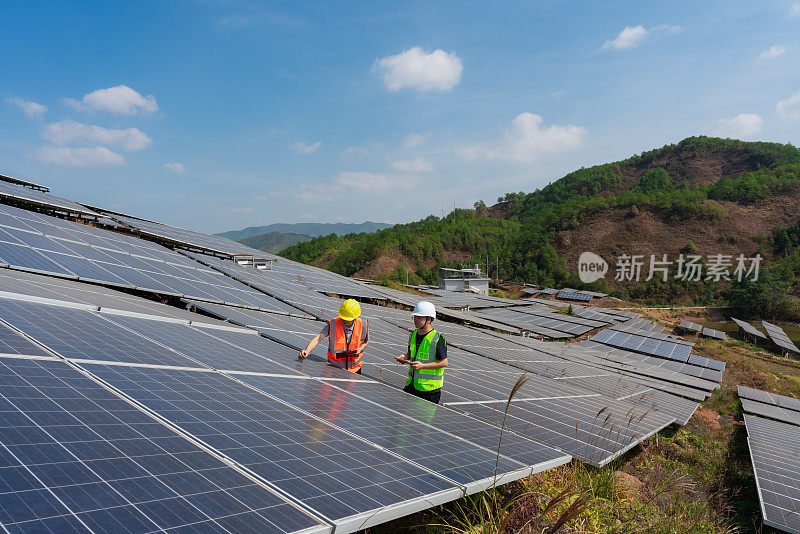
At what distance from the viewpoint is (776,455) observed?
10000 mm

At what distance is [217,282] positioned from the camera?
1348 cm

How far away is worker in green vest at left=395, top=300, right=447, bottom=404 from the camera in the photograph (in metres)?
6.64

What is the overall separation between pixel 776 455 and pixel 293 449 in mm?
12603

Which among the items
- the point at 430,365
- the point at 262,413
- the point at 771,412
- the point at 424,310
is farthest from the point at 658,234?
the point at 262,413

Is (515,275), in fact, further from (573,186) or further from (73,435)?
(73,435)

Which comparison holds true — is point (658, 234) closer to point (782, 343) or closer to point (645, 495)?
point (782, 343)

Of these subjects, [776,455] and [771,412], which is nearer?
[776,455]

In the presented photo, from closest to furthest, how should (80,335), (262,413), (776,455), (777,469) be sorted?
1. (262,413)
2. (80,335)
3. (777,469)
4. (776,455)

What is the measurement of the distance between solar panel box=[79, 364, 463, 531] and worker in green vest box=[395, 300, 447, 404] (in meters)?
2.77

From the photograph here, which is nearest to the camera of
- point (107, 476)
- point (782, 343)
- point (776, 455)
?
point (107, 476)

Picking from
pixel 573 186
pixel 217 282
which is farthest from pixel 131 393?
pixel 573 186

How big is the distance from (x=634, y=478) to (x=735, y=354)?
134 feet

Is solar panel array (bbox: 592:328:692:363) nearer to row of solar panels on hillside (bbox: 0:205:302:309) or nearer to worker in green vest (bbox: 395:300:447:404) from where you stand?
row of solar panels on hillside (bbox: 0:205:302:309)

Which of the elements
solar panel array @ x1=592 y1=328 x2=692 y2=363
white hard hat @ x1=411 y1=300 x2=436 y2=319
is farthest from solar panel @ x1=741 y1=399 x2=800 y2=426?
white hard hat @ x1=411 y1=300 x2=436 y2=319
